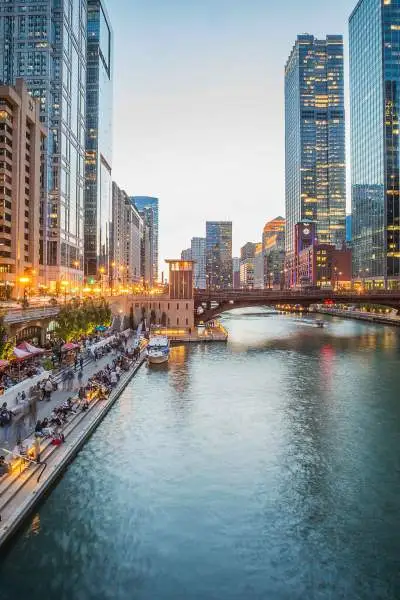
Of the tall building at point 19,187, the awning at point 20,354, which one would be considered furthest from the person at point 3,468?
the tall building at point 19,187

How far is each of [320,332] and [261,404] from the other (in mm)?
78300

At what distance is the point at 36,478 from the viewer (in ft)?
76.0

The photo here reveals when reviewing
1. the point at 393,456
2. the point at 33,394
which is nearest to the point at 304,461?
the point at 393,456

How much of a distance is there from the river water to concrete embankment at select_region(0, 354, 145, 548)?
81 cm

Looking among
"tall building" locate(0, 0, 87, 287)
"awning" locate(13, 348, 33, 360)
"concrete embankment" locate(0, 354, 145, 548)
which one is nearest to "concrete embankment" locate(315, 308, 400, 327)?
"tall building" locate(0, 0, 87, 287)

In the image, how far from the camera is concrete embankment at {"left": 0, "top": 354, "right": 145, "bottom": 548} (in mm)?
19703

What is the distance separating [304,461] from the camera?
99.8 ft

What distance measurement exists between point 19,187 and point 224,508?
105m

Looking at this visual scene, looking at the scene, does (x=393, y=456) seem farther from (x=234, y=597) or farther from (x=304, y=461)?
(x=234, y=597)

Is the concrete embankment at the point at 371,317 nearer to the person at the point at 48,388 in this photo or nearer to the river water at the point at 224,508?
the river water at the point at 224,508

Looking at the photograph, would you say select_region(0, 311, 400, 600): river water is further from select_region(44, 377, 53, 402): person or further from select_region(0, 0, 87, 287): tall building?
select_region(0, 0, 87, 287): tall building

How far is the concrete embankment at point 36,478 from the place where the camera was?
64.6 feet

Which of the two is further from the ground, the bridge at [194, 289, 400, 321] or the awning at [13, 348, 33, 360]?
the bridge at [194, 289, 400, 321]

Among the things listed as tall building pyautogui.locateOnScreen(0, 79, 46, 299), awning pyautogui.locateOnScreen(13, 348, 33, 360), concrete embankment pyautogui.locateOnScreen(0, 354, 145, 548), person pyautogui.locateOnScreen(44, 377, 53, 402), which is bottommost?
concrete embankment pyautogui.locateOnScreen(0, 354, 145, 548)
